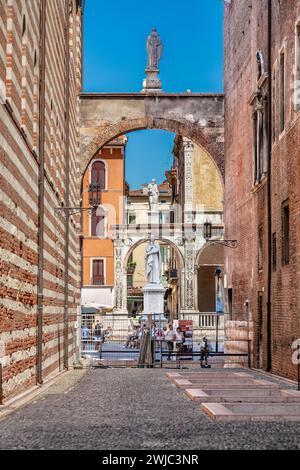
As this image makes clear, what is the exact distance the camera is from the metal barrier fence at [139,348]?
25.3 meters

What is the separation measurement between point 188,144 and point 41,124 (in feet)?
122

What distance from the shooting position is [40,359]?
1697cm

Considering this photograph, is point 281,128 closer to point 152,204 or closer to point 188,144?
point 188,144

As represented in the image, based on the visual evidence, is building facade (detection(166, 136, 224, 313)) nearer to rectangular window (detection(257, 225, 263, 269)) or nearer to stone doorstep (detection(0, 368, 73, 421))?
rectangular window (detection(257, 225, 263, 269))

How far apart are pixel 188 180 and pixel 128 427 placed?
44.3 meters

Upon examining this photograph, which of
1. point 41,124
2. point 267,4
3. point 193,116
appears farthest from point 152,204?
point 41,124

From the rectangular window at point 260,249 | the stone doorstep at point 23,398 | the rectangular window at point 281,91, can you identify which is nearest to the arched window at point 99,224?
the rectangular window at point 260,249

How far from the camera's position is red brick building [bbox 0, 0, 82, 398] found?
1305 cm

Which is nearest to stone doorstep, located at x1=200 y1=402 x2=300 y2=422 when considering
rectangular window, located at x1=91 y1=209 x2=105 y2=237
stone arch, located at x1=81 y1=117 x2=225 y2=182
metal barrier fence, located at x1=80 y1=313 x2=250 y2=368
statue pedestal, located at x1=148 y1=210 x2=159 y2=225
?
metal barrier fence, located at x1=80 y1=313 x2=250 y2=368

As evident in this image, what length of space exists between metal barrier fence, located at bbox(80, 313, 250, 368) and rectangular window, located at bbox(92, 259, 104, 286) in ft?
75.6

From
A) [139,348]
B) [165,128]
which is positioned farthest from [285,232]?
[165,128]

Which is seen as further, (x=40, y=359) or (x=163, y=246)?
(x=163, y=246)

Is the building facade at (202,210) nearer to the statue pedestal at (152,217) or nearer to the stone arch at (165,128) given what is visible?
the statue pedestal at (152,217)

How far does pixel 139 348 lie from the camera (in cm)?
2873
